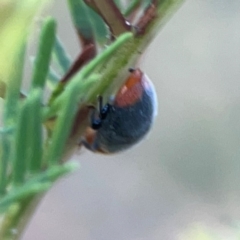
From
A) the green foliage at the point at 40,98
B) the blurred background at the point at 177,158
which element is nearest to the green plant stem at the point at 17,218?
the green foliage at the point at 40,98

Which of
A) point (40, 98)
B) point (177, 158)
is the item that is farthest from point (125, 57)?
point (177, 158)

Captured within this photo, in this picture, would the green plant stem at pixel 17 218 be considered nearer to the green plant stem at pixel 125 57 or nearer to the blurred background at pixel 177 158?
the green plant stem at pixel 125 57

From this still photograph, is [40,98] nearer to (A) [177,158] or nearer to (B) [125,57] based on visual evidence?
(B) [125,57]

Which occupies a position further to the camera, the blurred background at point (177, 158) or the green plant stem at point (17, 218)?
the blurred background at point (177, 158)

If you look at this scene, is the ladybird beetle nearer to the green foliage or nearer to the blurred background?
the green foliage

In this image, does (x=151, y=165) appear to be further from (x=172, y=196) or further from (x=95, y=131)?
(x=95, y=131)

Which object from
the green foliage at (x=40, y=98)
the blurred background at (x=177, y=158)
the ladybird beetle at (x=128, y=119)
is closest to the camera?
the green foliage at (x=40, y=98)
